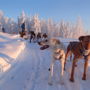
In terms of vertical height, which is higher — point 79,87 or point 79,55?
point 79,55

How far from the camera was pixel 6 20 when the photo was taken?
82.5 m

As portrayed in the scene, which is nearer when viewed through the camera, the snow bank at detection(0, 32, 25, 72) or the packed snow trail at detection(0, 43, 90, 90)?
the packed snow trail at detection(0, 43, 90, 90)

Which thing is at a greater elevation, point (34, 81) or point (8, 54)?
point (8, 54)

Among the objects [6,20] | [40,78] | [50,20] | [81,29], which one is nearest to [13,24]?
[6,20]

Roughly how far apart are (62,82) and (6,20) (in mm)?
81473

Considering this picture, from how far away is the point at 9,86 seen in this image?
14.4ft

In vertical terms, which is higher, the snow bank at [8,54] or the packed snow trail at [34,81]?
the snow bank at [8,54]

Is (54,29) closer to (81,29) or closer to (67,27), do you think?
(67,27)

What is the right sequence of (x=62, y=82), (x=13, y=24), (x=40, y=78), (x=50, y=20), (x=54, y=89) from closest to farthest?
(x=54, y=89)
(x=62, y=82)
(x=40, y=78)
(x=13, y=24)
(x=50, y=20)

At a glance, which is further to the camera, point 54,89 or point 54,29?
point 54,29

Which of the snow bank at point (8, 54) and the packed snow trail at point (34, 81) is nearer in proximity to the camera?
A: the packed snow trail at point (34, 81)

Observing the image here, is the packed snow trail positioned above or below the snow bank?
below

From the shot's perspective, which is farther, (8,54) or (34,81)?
(8,54)

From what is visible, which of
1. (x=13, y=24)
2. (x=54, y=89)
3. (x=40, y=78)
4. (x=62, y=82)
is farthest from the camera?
(x=13, y=24)
